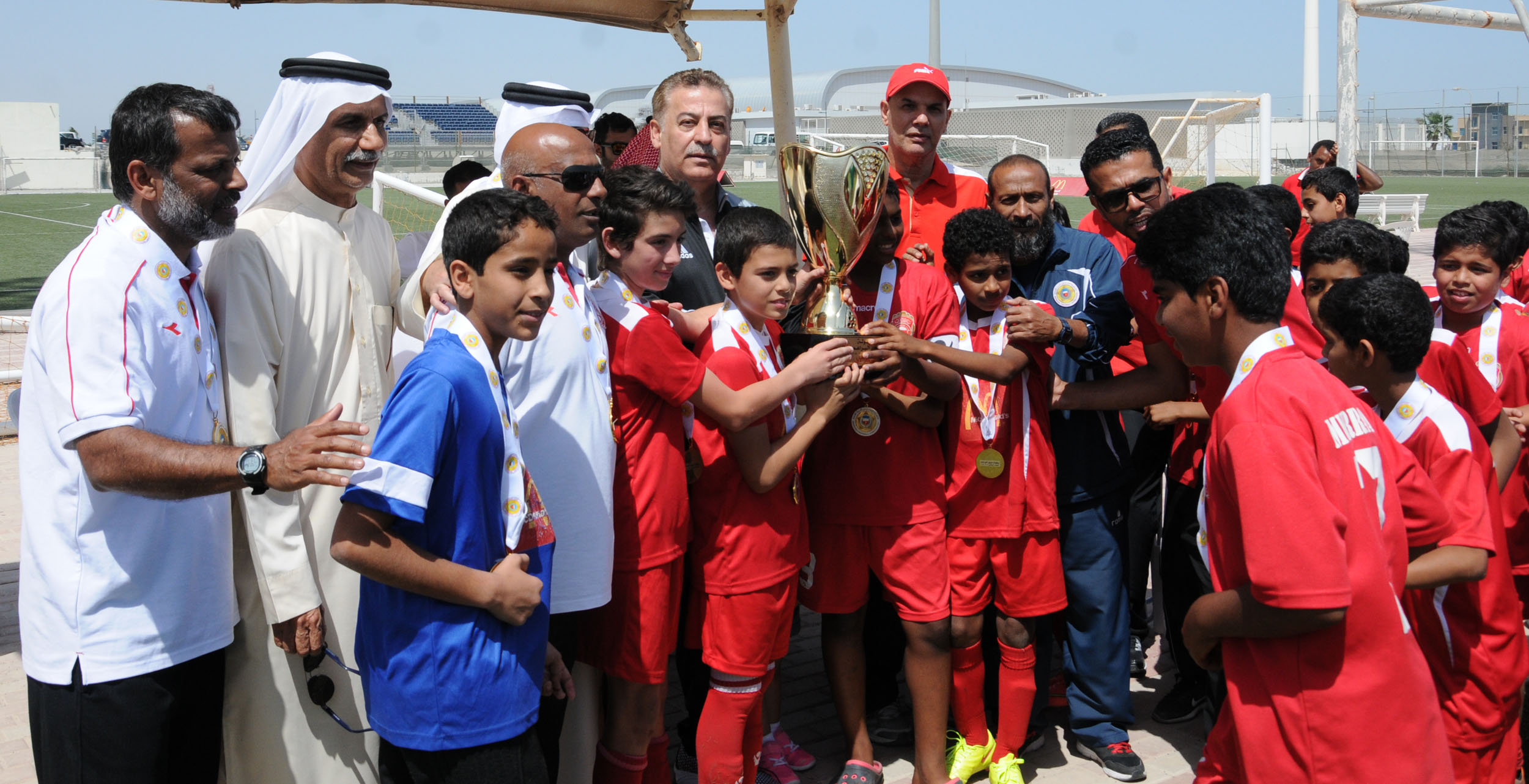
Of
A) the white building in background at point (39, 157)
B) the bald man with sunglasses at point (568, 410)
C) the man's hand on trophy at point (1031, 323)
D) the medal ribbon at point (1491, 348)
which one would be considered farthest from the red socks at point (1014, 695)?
the white building in background at point (39, 157)

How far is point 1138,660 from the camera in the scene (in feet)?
17.0

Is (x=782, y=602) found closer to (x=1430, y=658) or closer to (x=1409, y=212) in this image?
(x=1430, y=658)

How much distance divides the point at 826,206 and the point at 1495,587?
2.29m

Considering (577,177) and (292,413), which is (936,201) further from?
(292,413)

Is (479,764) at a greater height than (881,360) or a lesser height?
lesser

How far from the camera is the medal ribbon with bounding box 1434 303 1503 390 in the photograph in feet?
13.8

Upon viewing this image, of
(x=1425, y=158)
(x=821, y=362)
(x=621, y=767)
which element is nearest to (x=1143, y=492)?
(x=821, y=362)

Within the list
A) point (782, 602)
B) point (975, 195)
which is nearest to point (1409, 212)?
point (975, 195)

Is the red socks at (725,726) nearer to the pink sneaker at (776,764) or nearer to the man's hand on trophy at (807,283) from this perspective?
the pink sneaker at (776,764)

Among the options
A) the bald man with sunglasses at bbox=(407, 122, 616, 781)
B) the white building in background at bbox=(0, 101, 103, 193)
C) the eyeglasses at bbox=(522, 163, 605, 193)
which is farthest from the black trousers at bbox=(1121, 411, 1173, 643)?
the white building in background at bbox=(0, 101, 103, 193)

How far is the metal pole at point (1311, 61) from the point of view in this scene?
2459 centimetres

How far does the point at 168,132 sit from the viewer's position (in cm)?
282

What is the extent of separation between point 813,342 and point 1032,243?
3.75ft

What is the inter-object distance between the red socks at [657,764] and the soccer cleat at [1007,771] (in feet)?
3.95
